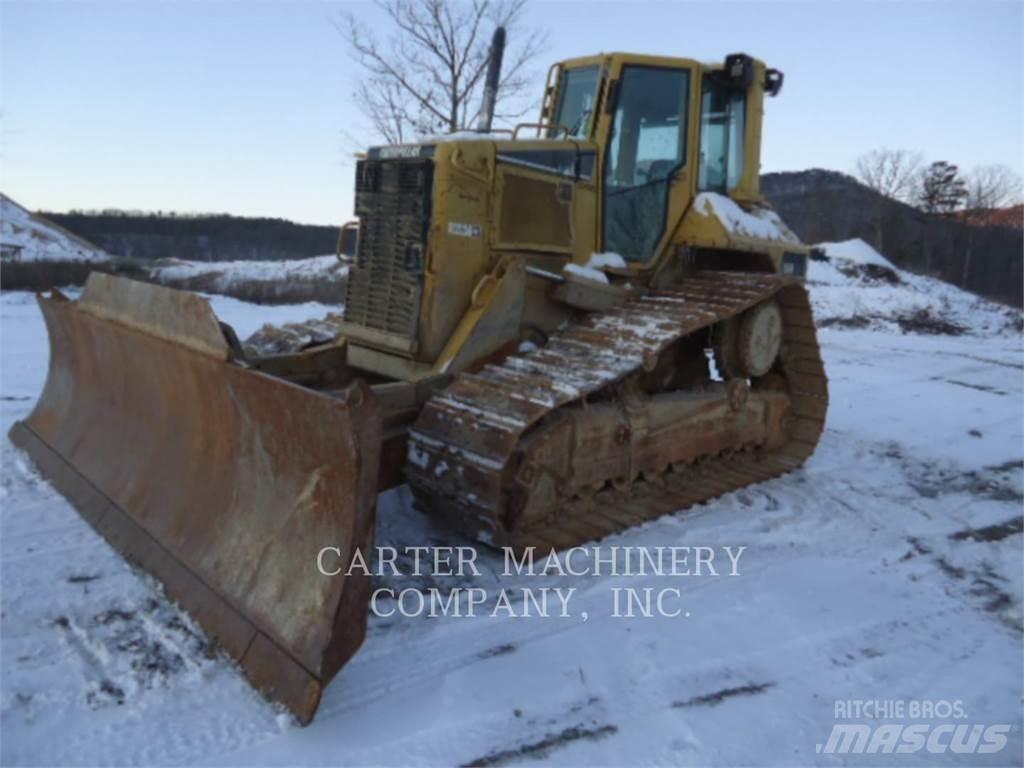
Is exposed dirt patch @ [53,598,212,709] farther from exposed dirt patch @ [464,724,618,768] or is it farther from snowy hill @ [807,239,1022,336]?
snowy hill @ [807,239,1022,336]

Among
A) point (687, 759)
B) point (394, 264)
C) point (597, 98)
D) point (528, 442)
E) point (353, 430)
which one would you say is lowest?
point (687, 759)

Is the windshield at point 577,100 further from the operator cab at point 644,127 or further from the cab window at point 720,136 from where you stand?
the cab window at point 720,136

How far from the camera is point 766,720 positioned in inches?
111

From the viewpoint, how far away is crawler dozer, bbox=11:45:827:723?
10.2 feet

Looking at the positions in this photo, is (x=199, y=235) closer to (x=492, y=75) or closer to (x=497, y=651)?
(x=492, y=75)

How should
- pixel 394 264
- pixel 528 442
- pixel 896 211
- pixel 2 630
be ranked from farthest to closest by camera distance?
pixel 896 211 < pixel 394 264 < pixel 528 442 < pixel 2 630

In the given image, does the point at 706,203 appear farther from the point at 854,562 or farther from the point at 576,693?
the point at 576,693

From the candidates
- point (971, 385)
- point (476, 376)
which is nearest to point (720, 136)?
point (476, 376)

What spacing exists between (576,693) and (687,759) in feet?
1.58

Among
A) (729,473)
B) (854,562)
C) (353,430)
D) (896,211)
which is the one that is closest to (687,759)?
(353,430)

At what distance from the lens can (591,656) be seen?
317 centimetres

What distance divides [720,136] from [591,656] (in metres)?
4.17

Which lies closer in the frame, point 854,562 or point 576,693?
point 576,693

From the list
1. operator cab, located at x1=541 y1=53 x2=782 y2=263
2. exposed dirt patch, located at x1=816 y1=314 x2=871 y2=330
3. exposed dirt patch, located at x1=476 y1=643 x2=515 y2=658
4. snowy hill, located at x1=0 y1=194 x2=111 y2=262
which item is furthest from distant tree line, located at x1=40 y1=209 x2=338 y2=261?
exposed dirt patch, located at x1=476 y1=643 x2=515 y2=658
